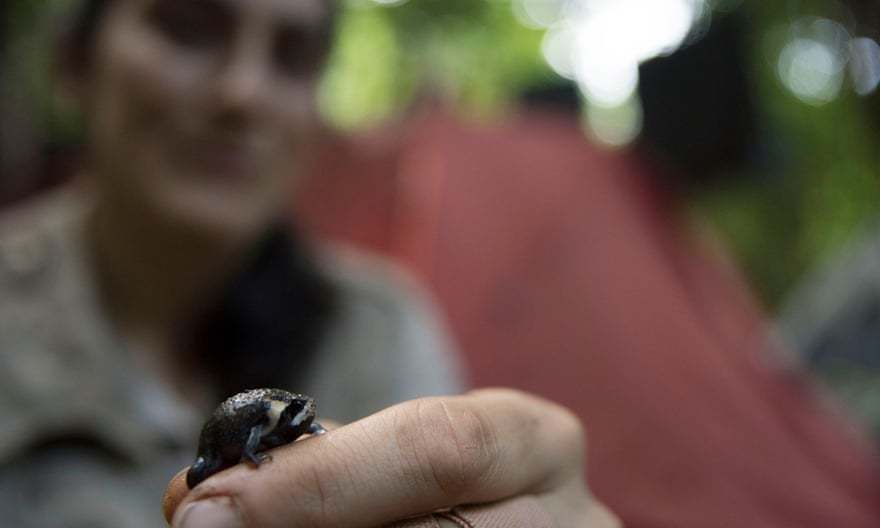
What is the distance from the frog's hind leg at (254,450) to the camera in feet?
1.88

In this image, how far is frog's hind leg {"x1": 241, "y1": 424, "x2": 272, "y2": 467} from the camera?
57 centimetres

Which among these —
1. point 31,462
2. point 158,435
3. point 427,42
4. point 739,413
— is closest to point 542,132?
point 739,413

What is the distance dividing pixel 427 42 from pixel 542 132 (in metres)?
4.45

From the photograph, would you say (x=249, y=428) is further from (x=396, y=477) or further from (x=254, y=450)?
(x=396, y=477)

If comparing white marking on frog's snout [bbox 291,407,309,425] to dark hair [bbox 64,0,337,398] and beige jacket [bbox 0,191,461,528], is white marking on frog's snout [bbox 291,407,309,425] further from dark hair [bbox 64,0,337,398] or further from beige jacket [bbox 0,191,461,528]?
dark hair [bbox 64,0,337,398]

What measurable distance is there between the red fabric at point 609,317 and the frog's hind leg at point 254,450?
4.90ft

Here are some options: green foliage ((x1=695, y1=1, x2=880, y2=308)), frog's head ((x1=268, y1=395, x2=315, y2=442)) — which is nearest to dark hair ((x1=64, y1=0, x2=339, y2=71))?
frog's head ((x1=268, y1=395, x2=315, y2=442))

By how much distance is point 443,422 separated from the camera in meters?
0.60

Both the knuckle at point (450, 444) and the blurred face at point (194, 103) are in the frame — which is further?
the blurred face at point (194, 103)

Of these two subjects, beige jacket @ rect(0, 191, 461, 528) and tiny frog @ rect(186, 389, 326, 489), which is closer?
tiny frog @ rect(186, 389, 326, 489)

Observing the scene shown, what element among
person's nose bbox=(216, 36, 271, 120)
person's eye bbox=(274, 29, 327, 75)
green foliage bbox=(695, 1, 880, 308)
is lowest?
green foliage bbox=(695, 1, 880, 308)

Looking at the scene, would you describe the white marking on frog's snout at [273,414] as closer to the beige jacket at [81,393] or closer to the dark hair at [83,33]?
the beige jacket at [81,393]

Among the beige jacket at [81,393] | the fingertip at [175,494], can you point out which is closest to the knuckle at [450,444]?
the fingertip at [175,494]

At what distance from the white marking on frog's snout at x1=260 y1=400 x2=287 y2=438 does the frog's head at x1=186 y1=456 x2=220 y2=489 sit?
0.05 m
